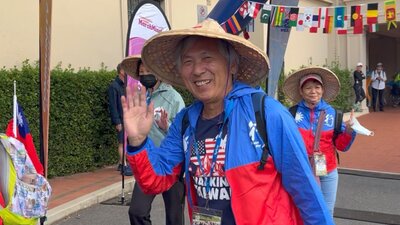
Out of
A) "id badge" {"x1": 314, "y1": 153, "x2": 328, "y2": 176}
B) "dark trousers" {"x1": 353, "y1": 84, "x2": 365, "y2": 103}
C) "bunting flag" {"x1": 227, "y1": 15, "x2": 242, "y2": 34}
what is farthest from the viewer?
"dark trousers" {"x1": 353, "y1": 84, "x2": 365, "y2": 103}

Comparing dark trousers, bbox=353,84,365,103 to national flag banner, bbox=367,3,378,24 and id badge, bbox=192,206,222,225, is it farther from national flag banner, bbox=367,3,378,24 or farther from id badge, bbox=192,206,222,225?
id badge, bbox=192,206,222,225

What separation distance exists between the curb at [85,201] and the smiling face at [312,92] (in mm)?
3254

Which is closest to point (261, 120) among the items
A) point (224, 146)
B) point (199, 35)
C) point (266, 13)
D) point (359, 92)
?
point (224, 146)

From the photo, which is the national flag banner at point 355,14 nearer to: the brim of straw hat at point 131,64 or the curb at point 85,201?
the curb at point 85,201

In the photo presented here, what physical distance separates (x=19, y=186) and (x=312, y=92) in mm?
2767

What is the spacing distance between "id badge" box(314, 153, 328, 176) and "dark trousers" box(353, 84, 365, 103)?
600 inches

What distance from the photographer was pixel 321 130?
486 cm

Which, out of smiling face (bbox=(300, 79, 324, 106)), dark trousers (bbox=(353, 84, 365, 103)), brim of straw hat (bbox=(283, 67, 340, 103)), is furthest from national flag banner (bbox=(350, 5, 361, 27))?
dark trousers (bbox=(353, 84, 365, 103))

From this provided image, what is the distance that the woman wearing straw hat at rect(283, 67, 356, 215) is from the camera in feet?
15.7

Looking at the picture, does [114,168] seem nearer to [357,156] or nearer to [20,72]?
[20,72]

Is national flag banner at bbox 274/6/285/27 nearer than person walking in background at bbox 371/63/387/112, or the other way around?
national flag banner at bbox 274/6/285/27

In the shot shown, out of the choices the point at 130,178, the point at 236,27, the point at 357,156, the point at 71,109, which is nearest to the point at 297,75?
the point at 236,27

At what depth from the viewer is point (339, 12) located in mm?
7945

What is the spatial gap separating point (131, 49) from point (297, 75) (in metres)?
2.02
